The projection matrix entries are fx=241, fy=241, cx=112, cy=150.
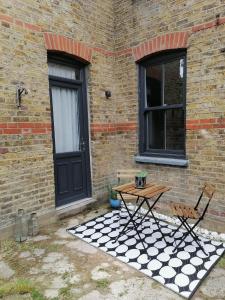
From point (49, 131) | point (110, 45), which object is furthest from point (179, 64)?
point (49, 131)

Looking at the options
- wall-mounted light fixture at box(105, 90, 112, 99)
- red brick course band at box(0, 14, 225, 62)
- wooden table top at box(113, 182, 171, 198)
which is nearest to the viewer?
wooden table top at box(113, 182, 171, 198)

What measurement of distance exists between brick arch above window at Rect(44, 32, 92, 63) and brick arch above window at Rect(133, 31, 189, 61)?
951 mm

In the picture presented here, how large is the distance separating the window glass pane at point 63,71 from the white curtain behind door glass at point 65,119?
25cm

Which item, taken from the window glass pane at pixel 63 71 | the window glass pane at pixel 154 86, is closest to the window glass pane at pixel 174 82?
the window glass pane at pixel 154 86

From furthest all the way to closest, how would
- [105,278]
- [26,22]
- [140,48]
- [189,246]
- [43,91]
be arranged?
1. [140,48]
2. [43,91]
3. [26,22]
4. [189,246]
5. [105,278]

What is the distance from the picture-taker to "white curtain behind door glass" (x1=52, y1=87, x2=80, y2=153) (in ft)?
14.3

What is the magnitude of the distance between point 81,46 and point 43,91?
1213 mm

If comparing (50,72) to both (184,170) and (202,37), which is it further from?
(184,170)

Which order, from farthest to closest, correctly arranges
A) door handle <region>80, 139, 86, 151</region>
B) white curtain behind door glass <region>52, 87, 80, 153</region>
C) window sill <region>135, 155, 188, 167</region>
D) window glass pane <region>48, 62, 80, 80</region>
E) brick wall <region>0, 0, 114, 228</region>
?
1. door handle <region>80, 139, 86, 151</region>
2. white curtain behind door glass <region>52, 87, 80, 153</region>
3. window glass pane <region>48, 62, 80, 80</region>
4. window sill <region>135, 155, 188, 167</region>
5. brick wall <region>0, 0, 114, 228</region>

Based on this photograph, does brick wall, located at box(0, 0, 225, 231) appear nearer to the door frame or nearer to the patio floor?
the door frame

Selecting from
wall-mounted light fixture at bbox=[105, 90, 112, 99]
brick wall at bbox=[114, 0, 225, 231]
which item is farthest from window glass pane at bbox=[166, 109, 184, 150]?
wall-mounted light fixture at bbox=[105, 90, 112, 99]

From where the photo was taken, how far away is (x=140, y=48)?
4.56 m

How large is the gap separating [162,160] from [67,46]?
261 cm

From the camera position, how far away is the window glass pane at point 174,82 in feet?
13.7
